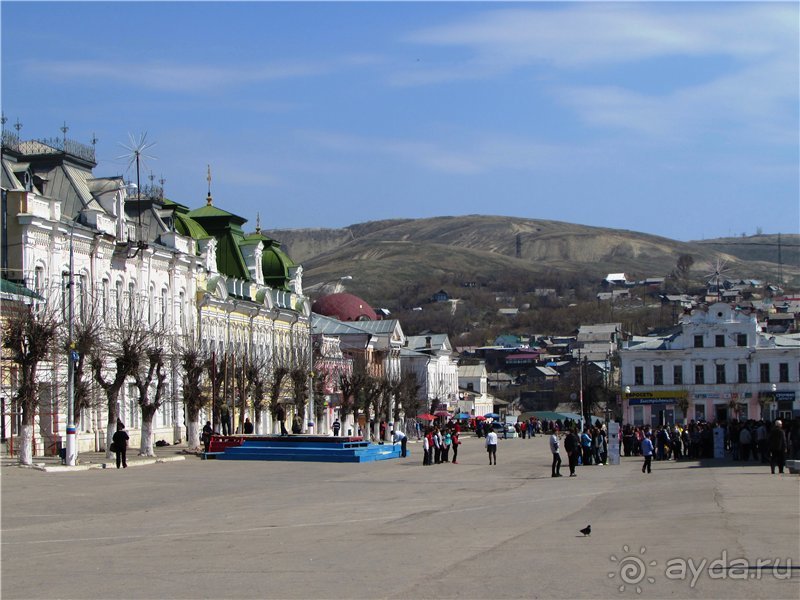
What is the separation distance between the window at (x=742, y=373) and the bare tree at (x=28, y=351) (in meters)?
72.4

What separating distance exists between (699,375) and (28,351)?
72631 mm

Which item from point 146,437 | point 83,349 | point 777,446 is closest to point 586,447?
point 777,446

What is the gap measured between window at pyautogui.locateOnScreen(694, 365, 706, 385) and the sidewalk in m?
58.2

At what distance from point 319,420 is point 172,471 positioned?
4556 centimetres

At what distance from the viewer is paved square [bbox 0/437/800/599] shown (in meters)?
14.1

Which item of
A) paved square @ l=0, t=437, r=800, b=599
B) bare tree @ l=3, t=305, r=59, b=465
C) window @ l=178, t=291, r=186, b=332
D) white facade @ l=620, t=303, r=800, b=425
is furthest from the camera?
white facade @ l=620, t=303, r=800, b=425

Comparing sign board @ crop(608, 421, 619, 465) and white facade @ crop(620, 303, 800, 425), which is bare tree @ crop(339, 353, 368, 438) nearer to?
white facade @ crop(620, 303, 800, 425)

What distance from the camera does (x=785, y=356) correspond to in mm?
102312

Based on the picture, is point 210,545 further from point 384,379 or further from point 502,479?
point 384,379

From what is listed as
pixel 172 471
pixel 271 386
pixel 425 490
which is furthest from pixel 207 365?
pixel 425 490

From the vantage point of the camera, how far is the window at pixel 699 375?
4119 inches

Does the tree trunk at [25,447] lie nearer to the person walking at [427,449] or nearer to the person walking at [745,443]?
the person walking at [427,449]

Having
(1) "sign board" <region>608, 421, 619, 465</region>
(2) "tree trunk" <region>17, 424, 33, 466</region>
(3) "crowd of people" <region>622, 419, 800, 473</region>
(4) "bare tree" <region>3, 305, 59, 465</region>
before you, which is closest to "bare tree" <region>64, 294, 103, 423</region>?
(4) "bare tree" <region>3, 305, 59, 465</region>

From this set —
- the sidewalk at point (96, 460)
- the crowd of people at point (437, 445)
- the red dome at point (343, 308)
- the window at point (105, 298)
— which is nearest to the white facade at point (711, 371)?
the red dome at point (343, 308)
